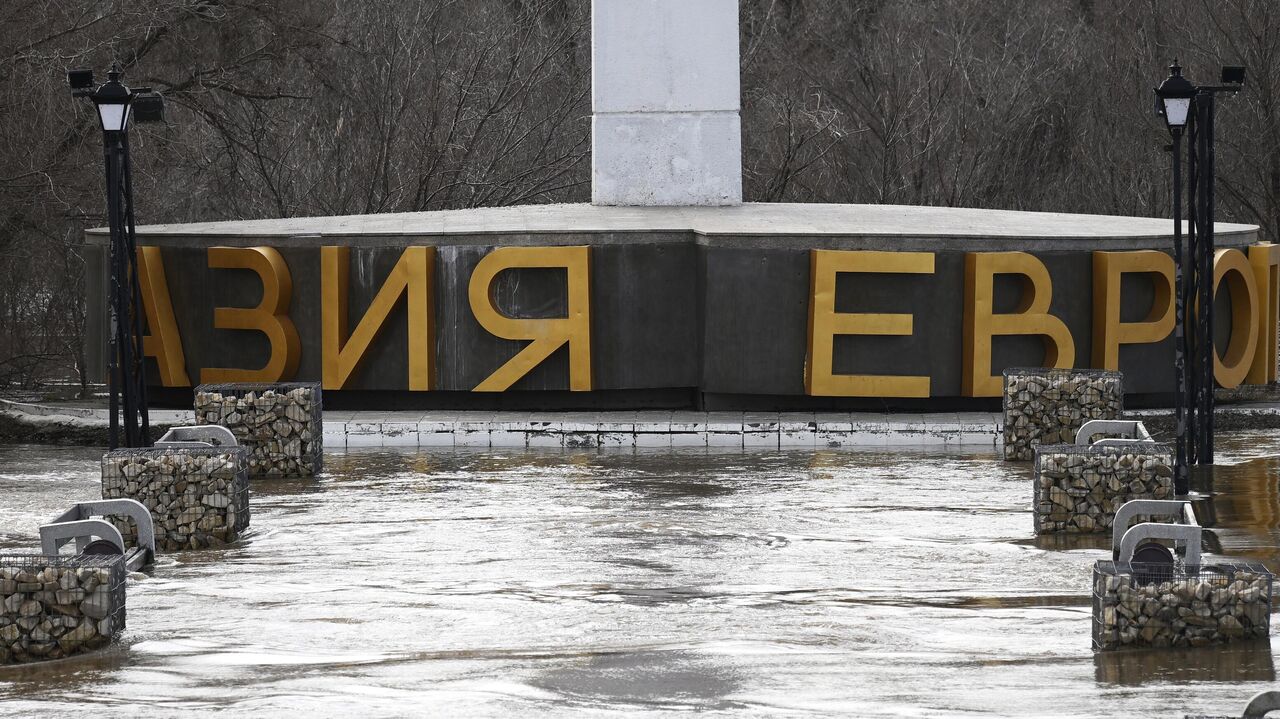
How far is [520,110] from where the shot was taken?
109 ft

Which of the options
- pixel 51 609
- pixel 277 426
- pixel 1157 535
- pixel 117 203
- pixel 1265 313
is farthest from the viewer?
pixel 1265 313

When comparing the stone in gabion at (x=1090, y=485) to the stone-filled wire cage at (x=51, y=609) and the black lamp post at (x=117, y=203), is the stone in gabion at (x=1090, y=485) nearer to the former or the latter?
the stone-filled wire cage at (x=51, y=609)

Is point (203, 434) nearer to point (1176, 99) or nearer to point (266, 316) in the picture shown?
point (266, 316)

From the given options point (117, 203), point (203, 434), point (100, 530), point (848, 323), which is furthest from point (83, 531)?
point (848, 323)

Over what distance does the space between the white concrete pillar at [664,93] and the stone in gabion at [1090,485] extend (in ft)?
32.7

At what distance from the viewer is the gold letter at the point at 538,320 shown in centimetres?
1969

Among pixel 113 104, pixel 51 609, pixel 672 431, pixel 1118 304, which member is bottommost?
pixel 51 609

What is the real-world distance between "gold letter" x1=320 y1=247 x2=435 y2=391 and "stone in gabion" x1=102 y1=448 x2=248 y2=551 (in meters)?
6.73

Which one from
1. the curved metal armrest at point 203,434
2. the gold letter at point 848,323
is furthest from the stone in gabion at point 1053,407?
the curved metal armrest at point 203,434

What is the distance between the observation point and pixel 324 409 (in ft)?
66.7

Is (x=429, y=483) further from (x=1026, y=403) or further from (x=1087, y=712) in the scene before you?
(x=1087, y=712)

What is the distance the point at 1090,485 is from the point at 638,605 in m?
3.99

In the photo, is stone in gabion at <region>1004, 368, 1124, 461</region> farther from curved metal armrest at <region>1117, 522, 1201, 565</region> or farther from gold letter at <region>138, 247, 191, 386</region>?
gold letter at <region>138, 247, 191, 386</region>

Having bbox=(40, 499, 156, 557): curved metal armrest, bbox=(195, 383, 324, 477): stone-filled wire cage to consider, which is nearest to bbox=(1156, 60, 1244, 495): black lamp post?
bbox=(195, 383, 324, 477): stone-filled wire cage
